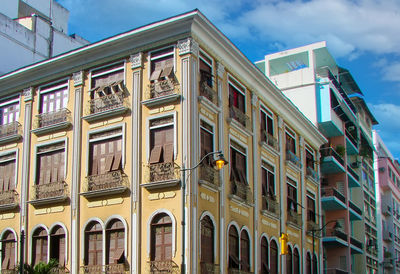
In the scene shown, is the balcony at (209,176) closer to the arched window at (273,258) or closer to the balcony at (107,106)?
the balcony at (107,106)

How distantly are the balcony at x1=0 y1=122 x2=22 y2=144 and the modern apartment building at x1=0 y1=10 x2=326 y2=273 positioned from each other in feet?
0.21

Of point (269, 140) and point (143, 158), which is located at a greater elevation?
point (269, 140)

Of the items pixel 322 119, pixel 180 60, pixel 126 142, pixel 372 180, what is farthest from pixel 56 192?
pixel 372 180

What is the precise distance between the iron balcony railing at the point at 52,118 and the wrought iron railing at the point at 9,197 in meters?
3.59

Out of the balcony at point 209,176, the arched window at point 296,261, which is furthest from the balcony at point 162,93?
the arched window at point 296,261

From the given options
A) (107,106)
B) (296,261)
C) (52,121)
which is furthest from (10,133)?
(296,261)

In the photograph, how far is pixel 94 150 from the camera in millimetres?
29234

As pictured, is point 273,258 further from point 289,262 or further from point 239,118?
point 239,118

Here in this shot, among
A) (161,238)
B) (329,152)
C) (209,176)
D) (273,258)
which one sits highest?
(329,152)

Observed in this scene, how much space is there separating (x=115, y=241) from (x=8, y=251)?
280 inches

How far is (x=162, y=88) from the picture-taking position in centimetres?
2730

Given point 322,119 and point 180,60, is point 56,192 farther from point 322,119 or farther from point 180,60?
point 322,119

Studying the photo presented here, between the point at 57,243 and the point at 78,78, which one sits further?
the point at 78,78

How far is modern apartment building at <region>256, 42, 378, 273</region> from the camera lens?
4762 cm
